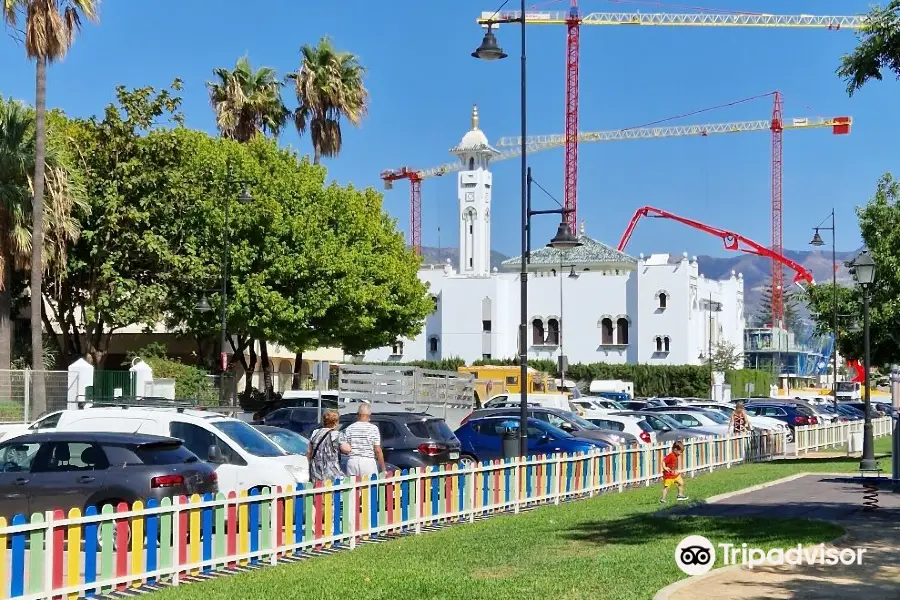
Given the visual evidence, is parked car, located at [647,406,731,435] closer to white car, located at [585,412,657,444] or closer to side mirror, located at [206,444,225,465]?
white car, located at [585,412,657,444]

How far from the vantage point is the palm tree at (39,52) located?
36.0 m

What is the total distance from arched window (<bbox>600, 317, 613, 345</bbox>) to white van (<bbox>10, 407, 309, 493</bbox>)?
76.7 m

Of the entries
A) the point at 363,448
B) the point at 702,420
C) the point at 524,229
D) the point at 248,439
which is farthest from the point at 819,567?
the point at 702,420

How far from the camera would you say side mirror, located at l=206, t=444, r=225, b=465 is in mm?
17547

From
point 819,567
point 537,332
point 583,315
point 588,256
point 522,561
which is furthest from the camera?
point 588,256

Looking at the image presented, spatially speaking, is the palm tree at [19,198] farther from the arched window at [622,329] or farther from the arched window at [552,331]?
the arched window at [622,329]

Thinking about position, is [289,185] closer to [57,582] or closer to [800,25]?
[57,582]

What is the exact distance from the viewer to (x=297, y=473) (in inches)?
736

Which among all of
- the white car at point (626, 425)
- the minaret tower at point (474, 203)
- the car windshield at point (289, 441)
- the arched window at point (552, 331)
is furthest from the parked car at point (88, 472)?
the minaret tower at point (474, 203)

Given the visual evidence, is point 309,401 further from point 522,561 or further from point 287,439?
point 522,561

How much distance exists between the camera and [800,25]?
150625 millimetres

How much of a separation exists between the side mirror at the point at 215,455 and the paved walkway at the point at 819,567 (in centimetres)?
645

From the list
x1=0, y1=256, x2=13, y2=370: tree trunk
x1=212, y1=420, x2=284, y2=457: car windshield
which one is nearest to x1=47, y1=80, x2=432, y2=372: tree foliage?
x1=0, y1=256, x2=13, y2=370: tree trunk

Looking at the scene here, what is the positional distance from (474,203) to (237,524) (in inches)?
3966
